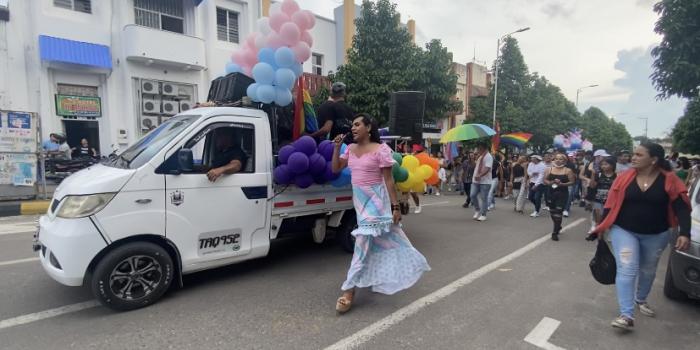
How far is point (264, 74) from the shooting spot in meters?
4.56

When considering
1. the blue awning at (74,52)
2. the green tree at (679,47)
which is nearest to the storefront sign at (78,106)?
the blue awning at (74,52)

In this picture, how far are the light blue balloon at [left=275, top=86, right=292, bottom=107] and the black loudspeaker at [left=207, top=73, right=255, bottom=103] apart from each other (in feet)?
2.62

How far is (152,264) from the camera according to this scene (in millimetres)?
3814

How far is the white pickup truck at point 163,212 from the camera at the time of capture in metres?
3.47

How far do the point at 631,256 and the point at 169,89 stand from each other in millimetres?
15085

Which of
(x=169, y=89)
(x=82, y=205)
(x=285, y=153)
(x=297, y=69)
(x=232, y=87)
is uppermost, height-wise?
(x=169, y=89)

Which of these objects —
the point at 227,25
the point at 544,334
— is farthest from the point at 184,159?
the point at 227,25

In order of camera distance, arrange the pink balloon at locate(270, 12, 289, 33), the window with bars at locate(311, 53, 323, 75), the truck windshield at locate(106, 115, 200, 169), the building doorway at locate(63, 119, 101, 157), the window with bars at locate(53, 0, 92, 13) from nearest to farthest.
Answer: the truck windshield at locate(106, 115, 200, 169)
the pink balloon at locate(270, 12, 289, 33)
the window with bars at locate(53, 0, 92, 13)
the building doorway at locate(63, 119, 101, 157)
the window with bars at locate(311, 53, 323, 75)

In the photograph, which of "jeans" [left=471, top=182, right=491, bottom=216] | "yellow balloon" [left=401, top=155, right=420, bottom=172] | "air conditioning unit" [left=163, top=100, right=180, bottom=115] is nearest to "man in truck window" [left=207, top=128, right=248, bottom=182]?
"yellow balloon" [left=401, top=155, right=420, bottom=172]

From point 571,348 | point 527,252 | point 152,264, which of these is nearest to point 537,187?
point 527,252

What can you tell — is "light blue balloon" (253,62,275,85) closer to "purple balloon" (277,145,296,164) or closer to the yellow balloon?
"purple balloon" (277,145,296,164)

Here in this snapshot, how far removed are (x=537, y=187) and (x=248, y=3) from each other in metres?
13.7

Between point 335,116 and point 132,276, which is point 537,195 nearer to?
point 335,116

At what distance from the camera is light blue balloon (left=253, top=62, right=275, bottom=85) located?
4551 mm
